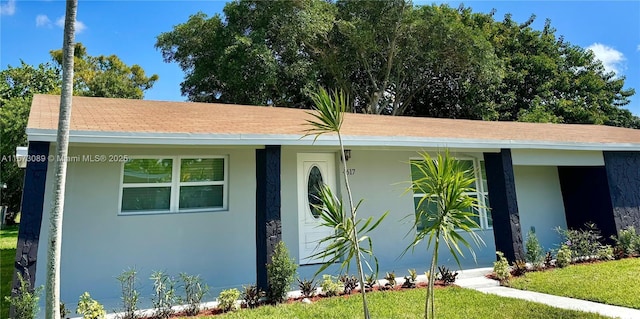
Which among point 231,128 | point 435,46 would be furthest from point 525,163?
point 435,46

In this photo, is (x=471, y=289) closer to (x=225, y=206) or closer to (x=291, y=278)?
(x=291, y=278)

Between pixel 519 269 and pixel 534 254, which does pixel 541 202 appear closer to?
pixel 534 254

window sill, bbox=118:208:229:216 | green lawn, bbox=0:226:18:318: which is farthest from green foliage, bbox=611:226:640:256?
green lawn, bbox=0:226:18:318

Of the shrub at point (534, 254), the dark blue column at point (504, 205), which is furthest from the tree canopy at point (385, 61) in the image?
the shrub at point (534, 254)

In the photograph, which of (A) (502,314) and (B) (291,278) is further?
(B) (291,278)

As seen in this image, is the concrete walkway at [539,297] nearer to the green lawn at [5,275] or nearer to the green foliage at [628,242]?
the green foliage at [628,242]

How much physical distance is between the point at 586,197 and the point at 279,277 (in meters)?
9.21

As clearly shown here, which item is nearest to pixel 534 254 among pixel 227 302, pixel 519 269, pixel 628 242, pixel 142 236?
pixel 519 269

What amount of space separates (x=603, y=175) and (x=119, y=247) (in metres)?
11.7

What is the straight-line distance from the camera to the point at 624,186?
31.7ft

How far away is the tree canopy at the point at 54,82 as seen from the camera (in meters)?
22.0

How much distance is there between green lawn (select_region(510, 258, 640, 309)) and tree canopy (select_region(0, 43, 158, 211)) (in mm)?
23506

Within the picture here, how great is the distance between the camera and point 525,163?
8.78 meters

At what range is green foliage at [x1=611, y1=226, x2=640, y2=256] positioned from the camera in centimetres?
892
